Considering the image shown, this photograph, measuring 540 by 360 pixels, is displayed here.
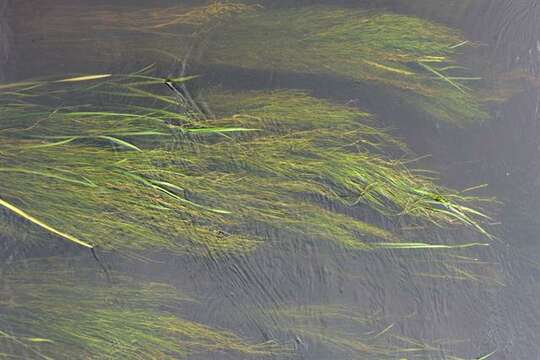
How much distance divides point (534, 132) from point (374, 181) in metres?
0.51

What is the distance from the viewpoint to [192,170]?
4.96ft

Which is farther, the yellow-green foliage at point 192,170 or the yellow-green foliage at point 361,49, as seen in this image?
the yellow-green foliage at point 361,49

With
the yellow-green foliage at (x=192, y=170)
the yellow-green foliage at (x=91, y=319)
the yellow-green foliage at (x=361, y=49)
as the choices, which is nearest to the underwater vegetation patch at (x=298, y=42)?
the yellow-green foliage at (x=361, y=49)

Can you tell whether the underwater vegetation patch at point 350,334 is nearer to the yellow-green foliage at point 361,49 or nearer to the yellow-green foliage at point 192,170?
the yellow-green foliage at point 192,170

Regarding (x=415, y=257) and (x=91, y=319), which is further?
(x=415, y=257)

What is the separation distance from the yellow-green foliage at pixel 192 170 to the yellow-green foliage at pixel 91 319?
11 centimetres

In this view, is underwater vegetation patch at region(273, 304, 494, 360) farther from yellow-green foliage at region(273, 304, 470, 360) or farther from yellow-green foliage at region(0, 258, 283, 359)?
yellow-green foliage at region(0, 258, 283, 359)

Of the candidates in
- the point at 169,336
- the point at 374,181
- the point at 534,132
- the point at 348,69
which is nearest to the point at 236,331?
the point at 169,336

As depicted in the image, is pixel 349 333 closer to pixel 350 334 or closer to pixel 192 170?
pixel 350 334

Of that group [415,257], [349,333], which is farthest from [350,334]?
[415,257]

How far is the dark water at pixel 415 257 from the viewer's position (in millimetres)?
1521

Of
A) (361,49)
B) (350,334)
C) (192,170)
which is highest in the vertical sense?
(361,49)

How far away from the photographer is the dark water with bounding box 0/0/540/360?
1.52 m

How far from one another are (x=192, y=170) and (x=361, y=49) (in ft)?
1.94
